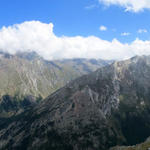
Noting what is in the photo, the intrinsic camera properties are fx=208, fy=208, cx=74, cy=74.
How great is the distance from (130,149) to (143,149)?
1314 cm

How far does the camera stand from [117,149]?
133m

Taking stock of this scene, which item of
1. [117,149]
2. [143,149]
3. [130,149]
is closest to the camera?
[143,149]

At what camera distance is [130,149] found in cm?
12156

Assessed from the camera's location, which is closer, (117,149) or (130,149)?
(130,149)

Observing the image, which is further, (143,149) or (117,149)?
(117,149)

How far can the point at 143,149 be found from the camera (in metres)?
110

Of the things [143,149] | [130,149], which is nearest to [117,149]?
[130,149]

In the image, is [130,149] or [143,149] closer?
[143,149]

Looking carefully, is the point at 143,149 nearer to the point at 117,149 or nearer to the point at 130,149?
the point at 130,149

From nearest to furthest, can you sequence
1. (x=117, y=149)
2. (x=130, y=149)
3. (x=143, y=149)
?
1. (x=143, y=149)
2. (x=130, y=149)
3. (x=117, y=149)

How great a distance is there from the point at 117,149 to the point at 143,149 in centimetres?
2632
